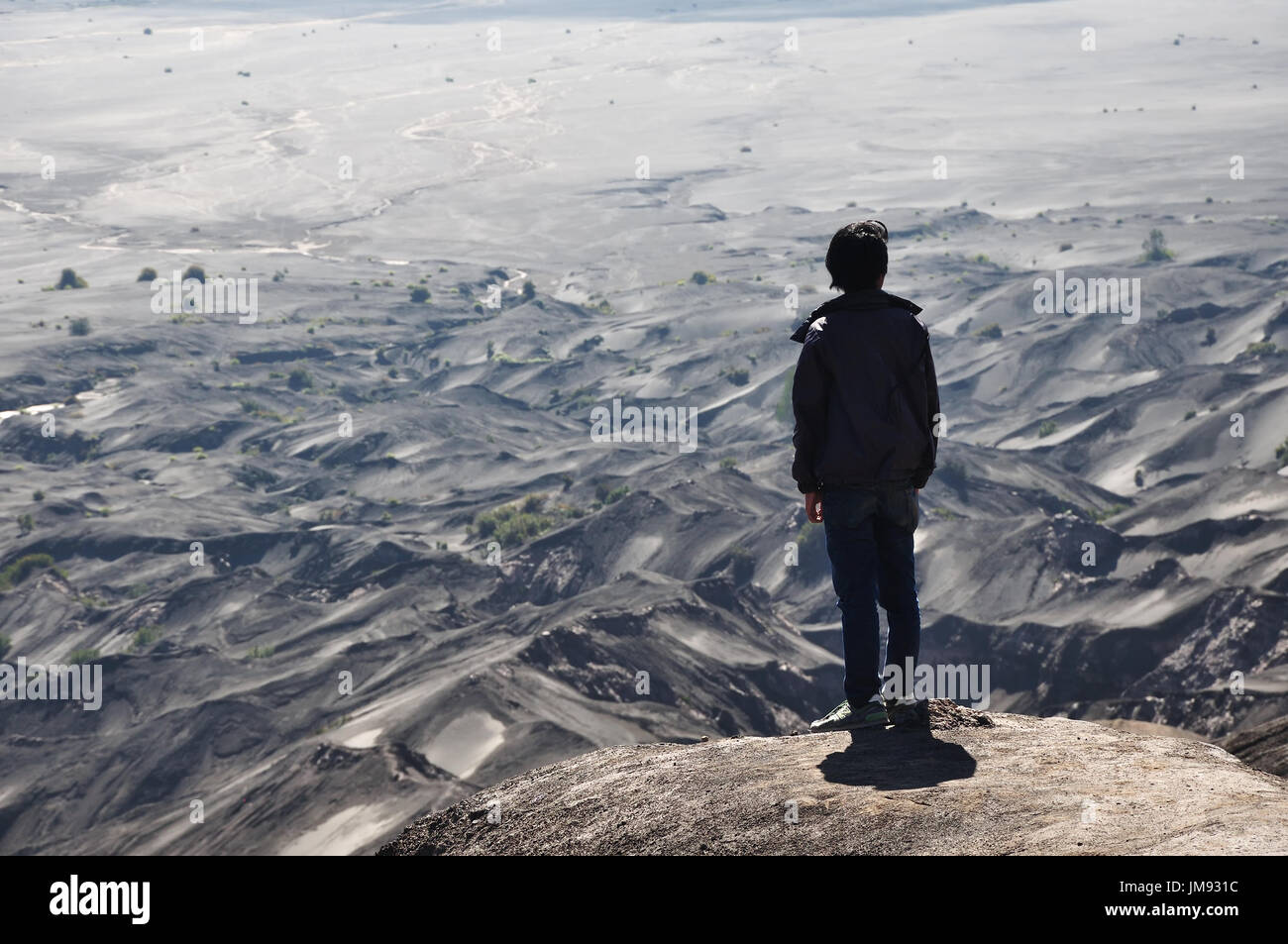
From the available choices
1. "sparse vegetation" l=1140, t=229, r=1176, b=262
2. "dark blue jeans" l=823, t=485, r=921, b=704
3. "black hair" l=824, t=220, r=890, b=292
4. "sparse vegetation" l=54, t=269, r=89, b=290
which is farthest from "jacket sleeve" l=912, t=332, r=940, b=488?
"sparse vegetation" l=54, t=269, r=89, b=290

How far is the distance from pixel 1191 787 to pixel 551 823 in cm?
369

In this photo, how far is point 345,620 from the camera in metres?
57.7

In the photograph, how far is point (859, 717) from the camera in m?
9.09

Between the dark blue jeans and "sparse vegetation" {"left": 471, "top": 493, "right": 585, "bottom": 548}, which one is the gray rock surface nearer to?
the dark blue jeans

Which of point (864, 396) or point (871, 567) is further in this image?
point (871, 567)

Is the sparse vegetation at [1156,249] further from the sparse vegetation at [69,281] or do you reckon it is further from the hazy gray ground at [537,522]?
the sparse vegetation at [69,281]

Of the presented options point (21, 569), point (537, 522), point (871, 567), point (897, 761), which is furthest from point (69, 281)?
point (897, 761)

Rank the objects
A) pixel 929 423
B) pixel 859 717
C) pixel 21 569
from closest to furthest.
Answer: pixel 929 423
pixel 859 717
pixel 21 569

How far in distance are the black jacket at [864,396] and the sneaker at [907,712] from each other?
1.52 m

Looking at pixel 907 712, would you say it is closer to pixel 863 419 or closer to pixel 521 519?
pixel 863 419

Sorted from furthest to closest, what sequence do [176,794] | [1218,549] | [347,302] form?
[347,302] < [1218,549] < [176,794]

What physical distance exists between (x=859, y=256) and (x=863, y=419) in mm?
975

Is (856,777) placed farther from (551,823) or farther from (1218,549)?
(1218,549)
